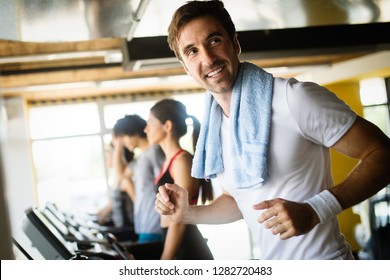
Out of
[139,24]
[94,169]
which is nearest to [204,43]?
[139,24]

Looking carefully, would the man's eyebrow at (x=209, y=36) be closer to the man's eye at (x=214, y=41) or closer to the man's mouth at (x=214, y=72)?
the man's eye at (x=214, y=41)

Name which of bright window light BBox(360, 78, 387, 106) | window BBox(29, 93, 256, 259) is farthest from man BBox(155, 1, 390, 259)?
bright window light BBox(360, 78, 387, 106)

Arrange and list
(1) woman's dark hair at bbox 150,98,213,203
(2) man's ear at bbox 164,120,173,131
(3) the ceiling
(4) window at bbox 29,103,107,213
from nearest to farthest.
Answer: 1. (3) the ceiling
2. (1) woman's dark hair at bbox 150,98,213,203
3. (2) man's ear at bbox 164,120,173,131
4. (4) window at bbox 29,103,107,213

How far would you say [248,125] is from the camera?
2680mm

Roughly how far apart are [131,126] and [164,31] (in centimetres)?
66

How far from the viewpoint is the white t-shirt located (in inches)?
100

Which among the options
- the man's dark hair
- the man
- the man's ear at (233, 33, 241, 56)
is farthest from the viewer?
the man's dark hair

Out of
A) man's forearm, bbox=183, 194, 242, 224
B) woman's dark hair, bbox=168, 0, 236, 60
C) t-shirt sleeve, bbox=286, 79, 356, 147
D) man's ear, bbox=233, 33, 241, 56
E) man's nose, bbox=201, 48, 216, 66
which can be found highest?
woman's dark hair, bbox=168, 0, 236, 60

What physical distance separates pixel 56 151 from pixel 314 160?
2.44m

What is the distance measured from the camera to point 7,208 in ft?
12.1

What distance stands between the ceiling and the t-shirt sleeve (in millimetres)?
209

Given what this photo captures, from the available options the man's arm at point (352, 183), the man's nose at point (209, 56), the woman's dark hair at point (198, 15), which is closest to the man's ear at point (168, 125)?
the woman's dark hair at point (198, 15)

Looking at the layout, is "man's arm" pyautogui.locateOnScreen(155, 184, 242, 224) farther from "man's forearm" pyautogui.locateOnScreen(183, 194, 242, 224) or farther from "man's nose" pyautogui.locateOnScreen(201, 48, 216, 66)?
"man's nose" pyautogui.locateOnScreen(201, 48, 216, 66)

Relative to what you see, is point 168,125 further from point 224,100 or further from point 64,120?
point 64,120
